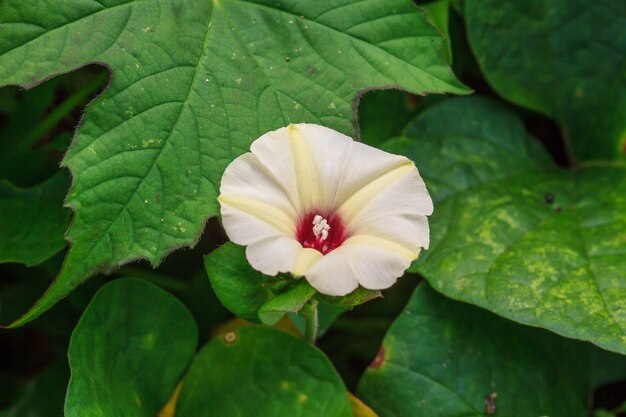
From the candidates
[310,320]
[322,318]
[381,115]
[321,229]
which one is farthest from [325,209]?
[381,115]

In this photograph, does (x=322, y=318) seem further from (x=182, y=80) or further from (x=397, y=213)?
(x=182, y=80)

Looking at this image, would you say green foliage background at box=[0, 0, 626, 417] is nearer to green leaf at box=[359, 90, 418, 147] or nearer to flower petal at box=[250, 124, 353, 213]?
green leaf at box=[359, 90, 418, 147]

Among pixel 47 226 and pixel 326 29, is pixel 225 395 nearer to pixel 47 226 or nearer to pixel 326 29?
pixel 47 226

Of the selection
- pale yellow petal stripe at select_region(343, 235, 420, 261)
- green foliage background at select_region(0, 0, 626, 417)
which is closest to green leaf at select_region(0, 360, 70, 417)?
green foliage background at select_region(0, 0, 626, 417)

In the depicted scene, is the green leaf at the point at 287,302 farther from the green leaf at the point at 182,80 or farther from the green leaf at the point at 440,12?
the green leaf at the point at 440,12

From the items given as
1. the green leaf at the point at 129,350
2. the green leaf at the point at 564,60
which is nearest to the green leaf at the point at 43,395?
the green leaf at the point at 129,350
